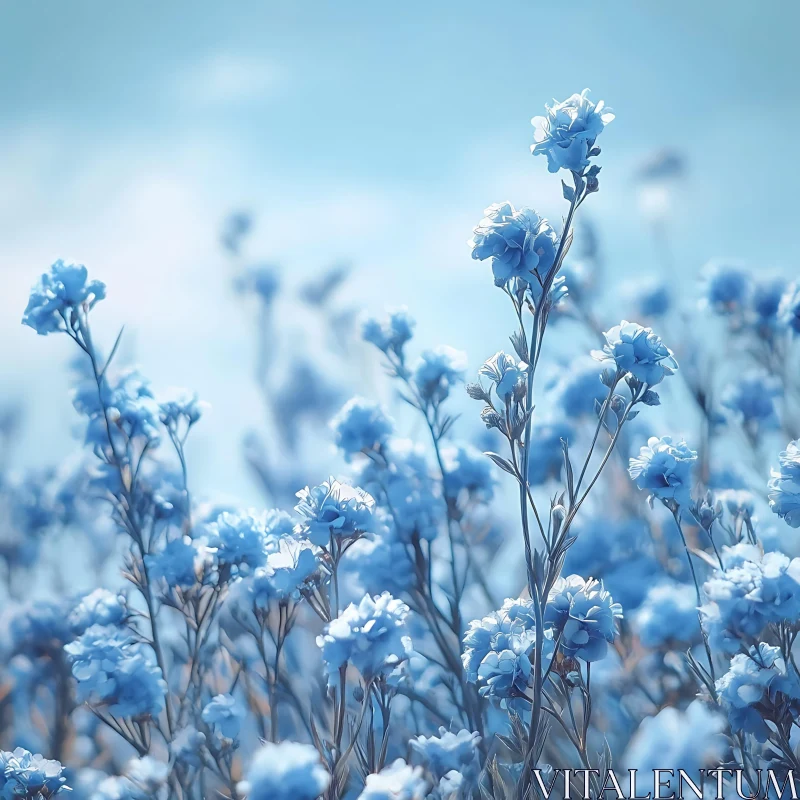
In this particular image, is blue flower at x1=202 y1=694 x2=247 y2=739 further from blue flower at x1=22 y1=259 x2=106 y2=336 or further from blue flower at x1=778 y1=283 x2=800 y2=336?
blue flower at x1=778 y1=283 x2=800 y2=336

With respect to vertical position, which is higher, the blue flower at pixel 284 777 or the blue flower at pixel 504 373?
the blue flower at pixel 504 373

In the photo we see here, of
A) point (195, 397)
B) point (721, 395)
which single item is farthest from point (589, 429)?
point (195, 397)

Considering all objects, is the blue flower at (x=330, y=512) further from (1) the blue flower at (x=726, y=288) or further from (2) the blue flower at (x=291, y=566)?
(1) the blue flower at (x=726, y=288)

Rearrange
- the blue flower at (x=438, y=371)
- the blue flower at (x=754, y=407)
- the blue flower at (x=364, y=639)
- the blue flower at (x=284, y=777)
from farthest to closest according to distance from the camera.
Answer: the blue flower at (x=754, y=407), the blue flower at (x=438, y=371), the blue flower at (x=364, y=639), the blue flower at (x=284, y=777)

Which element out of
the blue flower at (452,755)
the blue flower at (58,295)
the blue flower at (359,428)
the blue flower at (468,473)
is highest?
the blue flower at (58,295)

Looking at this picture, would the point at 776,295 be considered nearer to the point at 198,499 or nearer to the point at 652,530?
the point at 652,530

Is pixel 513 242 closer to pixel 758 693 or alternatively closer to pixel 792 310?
pixel 758 693

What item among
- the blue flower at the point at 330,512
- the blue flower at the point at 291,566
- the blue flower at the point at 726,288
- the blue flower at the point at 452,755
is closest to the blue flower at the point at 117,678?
the blue flower at the point at 291,566
